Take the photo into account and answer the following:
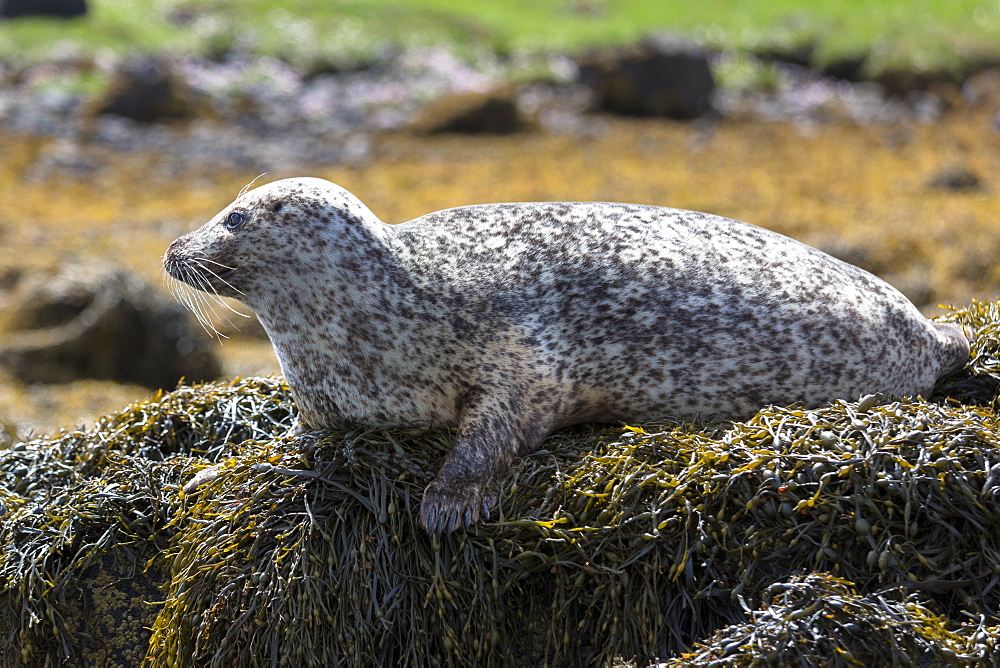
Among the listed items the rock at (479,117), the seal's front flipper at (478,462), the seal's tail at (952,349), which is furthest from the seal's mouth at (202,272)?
the rock at (479,117)

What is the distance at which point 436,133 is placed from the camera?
2053 cm

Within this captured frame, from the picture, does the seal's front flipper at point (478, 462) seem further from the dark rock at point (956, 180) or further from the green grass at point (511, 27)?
the green grass at point (511, 27)

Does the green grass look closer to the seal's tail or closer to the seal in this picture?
the seal's tail

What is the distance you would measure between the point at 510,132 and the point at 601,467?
17296mm

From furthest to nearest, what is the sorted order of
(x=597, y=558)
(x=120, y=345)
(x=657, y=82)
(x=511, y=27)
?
1. (x=511, y=27)
2. (x=657, y=82)
3. (x=120, y=345)
4. (x=597, y=558)

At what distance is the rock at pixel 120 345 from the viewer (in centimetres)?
990

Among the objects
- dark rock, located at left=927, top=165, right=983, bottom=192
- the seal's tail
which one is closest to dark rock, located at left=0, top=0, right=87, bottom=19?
dark rock, located at left=927, top=165, right=983, bottom=192

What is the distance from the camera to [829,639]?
3.18 m

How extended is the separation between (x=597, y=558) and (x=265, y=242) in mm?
1793

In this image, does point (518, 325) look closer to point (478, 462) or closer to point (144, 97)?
point (478, 462)

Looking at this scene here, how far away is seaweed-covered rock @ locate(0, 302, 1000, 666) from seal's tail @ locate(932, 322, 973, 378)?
0.30 m

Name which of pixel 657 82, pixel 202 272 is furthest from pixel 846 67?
pixel 202 272

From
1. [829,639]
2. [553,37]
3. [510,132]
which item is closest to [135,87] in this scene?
[510,132]

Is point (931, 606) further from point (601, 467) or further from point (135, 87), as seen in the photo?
point (135, 87)
